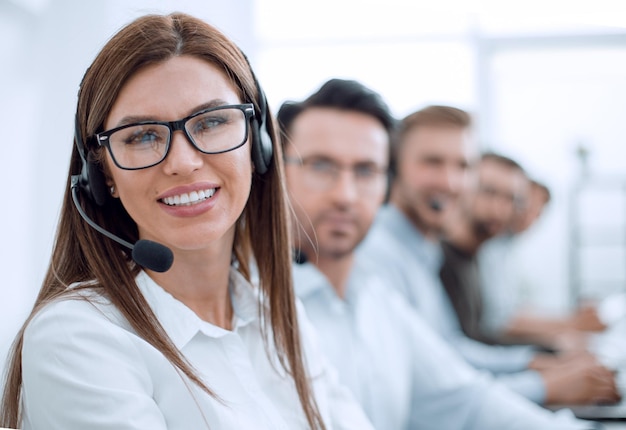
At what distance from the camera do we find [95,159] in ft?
2.67

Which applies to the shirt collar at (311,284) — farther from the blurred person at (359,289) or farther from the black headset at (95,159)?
the black headset at (95,159)

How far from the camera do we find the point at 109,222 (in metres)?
0.87

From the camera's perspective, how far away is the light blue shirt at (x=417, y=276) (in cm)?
210

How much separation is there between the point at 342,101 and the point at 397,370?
0.56m

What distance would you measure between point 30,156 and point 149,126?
78 centimetres

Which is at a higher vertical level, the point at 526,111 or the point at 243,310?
the point at 526,111

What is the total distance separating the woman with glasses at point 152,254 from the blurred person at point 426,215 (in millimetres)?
1201

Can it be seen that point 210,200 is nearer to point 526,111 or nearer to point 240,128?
point 240,128

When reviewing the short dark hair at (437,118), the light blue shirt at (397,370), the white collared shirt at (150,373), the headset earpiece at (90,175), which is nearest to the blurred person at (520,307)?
the short dark hair at (437,118)

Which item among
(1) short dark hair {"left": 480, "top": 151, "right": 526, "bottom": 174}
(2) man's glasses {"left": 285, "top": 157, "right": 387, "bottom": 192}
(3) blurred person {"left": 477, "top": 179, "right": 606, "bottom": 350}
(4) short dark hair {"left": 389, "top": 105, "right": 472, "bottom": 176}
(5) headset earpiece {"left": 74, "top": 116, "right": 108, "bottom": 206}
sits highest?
(4) short dark hair {"left": 389, "top": 105, "right": 472, "bottom": 176}

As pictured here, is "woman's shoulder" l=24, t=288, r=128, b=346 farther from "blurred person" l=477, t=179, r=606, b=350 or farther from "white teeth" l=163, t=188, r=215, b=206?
"blurred person" l=477, t=179, r=606, b=350

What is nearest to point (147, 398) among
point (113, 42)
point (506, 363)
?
point (113, 42)

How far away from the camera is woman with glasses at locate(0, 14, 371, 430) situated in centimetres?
71

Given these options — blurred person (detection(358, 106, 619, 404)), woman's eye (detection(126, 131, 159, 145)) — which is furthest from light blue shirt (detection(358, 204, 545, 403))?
woman's eye (detection(126, 131, 159, 145))
